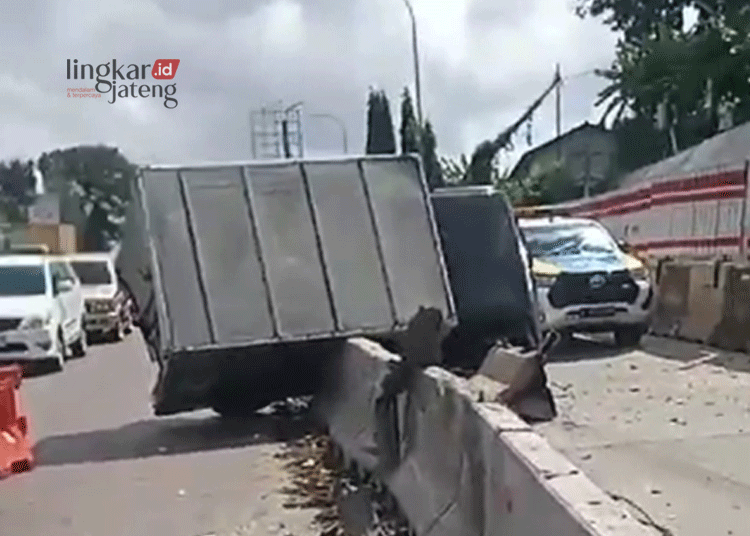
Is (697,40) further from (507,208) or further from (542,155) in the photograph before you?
(507,208)

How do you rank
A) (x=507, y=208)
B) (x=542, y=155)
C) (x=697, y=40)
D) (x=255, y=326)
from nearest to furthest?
(x=255, y=326), (x=507, y=208), (x=697, y=40), (x=542, y=155)

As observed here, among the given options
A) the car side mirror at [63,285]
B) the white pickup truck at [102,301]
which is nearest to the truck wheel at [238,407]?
the car side mirror at [63,285]

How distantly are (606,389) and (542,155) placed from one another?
64544 millimetres

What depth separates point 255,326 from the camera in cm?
1311

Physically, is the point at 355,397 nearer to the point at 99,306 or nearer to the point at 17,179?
the point at 99,306

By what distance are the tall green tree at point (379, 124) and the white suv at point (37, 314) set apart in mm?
45510

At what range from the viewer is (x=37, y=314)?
2242 centimetres

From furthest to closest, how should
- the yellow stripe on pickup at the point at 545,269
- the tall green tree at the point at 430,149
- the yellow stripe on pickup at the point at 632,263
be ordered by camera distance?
1. the tall green tree at the point at 430,149
2. the yellow stripe on pickup at the point at 632,263
3. the yellow stripe on pickup at the point at 545,269

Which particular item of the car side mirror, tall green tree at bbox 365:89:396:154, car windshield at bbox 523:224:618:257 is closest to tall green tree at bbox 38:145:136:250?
tall green tree at bbox 365:89:396:154

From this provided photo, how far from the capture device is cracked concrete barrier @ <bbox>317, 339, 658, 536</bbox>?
4.63 metres

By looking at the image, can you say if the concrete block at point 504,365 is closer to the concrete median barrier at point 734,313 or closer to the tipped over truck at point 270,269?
the tipped over truck at point 270,269

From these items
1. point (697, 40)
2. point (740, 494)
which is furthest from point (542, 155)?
point (740, 494)

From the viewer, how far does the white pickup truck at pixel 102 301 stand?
30.8 m

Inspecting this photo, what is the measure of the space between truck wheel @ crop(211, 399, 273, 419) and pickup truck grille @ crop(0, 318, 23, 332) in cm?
891
